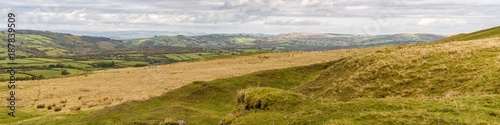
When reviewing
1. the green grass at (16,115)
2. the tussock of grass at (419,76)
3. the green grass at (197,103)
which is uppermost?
the tussock of grass at (419,76)

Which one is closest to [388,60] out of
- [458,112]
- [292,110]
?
[292,110]

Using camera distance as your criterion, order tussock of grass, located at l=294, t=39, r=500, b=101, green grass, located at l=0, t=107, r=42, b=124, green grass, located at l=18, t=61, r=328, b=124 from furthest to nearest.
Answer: green grass, located at l=0, t=107, r=42, b=124 → green grass, located at l=18, t=61, r=328, b=124 → tussock of grass, located at l=294, t=39, r=500, b=101

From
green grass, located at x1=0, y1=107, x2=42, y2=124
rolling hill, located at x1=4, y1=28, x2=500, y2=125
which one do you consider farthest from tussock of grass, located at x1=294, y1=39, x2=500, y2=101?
green grass, located at x1=0, y1=107, x2=42, y2=124

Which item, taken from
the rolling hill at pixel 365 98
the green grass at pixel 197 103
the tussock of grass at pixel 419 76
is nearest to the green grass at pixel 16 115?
the rolling hill at pixel 365 98

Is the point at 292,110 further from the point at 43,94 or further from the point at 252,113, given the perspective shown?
the point at 43,94

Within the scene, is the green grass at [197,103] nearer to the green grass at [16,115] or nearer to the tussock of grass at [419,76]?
the green grass at [16,115]

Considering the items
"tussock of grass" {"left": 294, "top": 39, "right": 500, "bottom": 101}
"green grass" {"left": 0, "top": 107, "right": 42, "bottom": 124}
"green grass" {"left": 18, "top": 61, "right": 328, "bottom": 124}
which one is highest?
"tussock of grass" {"left": 294, "top": 39, "right": 500, "bottom": 101}

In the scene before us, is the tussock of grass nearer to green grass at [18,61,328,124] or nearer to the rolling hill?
the rolling hill

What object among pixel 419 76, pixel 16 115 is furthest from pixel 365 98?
pixel 16 115

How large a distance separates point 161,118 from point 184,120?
2096mm

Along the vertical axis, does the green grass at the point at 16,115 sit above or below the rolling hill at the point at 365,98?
below

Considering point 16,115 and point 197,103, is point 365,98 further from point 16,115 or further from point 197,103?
point 16,115

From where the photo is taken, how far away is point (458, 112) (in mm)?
16641

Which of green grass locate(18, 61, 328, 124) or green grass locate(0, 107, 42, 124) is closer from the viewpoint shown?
green grass locate(18, 61, 328, 124)
